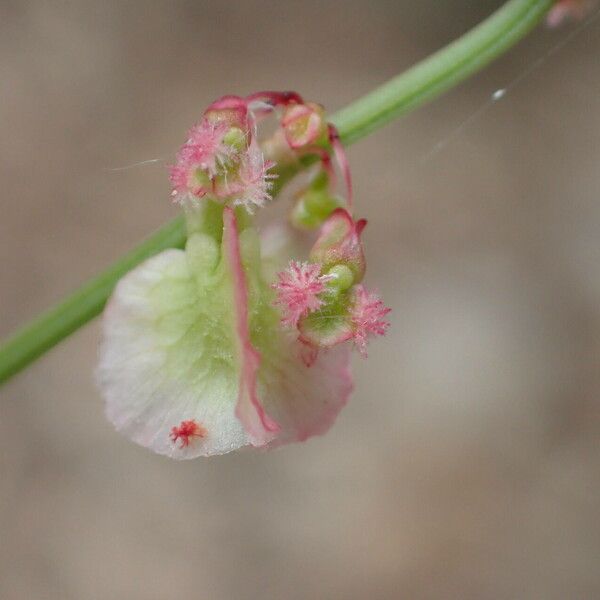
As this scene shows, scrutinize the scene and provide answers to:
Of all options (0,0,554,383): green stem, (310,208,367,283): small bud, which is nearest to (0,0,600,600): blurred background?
(0,0,554,383): green stem

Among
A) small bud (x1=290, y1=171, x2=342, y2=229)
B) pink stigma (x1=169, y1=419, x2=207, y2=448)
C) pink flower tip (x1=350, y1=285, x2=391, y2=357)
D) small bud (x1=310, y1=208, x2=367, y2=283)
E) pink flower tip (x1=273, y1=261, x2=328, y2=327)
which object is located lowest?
pink stigma (x1=169, y1=419, x2=207, y2=448)

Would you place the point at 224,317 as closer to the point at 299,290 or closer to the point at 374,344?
the point at 299,290

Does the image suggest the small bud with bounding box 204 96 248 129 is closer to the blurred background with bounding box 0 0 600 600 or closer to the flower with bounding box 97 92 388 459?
the flower with bounding box 97 92 388 459

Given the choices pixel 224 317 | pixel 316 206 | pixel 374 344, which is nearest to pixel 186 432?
pixel 224 317

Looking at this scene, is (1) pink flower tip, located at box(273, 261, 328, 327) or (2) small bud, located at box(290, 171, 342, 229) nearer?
(1) pink flower tip, located at box(273, 261, 328, 327)

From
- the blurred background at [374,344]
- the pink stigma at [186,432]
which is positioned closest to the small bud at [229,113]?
the pink stigma at [186,432]

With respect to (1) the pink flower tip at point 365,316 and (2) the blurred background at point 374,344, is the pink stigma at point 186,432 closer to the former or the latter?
(1) the pink flower tip at point 365,316
